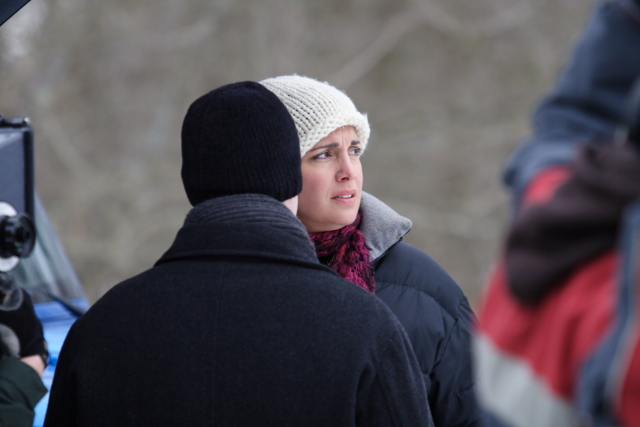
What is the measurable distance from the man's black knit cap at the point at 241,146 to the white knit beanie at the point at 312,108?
47cm

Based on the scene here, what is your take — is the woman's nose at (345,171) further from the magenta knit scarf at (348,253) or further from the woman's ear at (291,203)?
the woman's ear at (291,203)

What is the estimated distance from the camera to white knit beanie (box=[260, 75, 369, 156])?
181cm

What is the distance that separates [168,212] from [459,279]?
12.9 ft

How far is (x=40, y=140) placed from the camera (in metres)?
9.83

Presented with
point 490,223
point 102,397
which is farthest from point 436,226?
point 102,397

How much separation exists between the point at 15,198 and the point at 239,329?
26.2 inches

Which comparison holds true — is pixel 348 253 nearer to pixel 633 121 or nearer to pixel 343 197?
pixel 343 197

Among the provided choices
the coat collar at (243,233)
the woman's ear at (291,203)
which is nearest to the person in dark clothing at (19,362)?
the coat collar at (243,233)

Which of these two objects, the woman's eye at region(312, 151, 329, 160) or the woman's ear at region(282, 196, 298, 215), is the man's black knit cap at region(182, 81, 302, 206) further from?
the woman's eye at region(312, 151, 329, 160)

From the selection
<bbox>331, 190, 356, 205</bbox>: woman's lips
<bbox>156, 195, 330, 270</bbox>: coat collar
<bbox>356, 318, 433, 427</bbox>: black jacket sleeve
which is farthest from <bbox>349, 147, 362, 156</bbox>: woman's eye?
<bbox>356, 318, 433, 427</bbox>: black jacket sleeve

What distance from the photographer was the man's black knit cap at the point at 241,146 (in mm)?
1283

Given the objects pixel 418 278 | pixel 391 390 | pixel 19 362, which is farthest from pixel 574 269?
pixel 418 278

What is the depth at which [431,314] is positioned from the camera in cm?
172

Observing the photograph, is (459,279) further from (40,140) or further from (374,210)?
(374,210)
